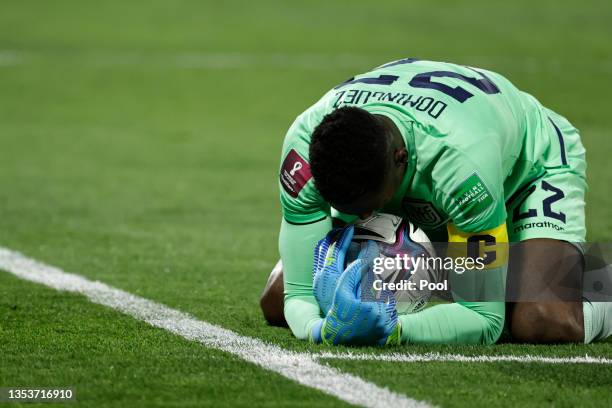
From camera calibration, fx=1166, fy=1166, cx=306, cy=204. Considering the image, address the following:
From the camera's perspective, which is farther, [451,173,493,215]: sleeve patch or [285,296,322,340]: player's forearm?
[285,296,322,340]: player's forearm

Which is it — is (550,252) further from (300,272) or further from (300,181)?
(300,181)

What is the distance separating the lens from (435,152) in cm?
510

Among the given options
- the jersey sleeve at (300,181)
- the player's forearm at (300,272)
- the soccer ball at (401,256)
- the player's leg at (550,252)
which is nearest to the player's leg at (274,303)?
the player's forearm at (300,272)

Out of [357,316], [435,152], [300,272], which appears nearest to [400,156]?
[435,152]

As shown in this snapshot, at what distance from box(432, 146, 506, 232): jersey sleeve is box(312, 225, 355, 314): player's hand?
0.49 meters

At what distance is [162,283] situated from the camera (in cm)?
733

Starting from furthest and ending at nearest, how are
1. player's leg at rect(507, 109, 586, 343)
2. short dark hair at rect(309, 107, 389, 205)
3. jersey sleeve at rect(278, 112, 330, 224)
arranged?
player's leg at rect(507, 109, 586, 343) < jersey sleeve at rect(278, 112, 330, 224) < short dark hair at rect(309, 107, 389, 205)

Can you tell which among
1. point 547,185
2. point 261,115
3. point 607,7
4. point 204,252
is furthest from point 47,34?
point 547,185

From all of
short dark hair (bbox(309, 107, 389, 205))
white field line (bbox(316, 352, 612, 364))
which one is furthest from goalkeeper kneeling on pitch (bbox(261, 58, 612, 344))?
white field line (bbox(316, 352, 612, 364))

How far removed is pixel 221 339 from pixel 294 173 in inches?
34.2

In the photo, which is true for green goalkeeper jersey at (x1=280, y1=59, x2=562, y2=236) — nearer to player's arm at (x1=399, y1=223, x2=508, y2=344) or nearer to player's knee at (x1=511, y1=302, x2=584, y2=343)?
player's arm at (x1=399, y1=223, x2=508, y2=344)

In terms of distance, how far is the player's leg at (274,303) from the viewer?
5953 millimetres

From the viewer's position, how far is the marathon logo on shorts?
535 centimetres

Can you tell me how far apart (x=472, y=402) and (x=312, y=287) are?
145 centimetres
